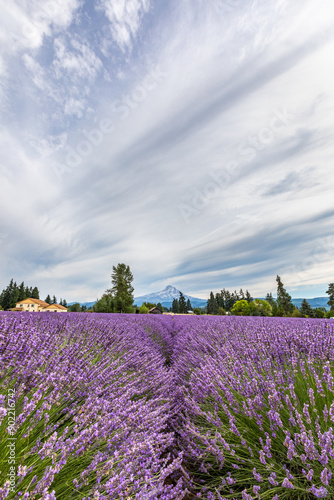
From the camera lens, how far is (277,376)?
1.79 meters

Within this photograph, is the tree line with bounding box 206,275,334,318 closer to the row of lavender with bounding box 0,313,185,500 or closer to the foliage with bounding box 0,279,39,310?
the row of lavender with bounding box 0,313,185,500

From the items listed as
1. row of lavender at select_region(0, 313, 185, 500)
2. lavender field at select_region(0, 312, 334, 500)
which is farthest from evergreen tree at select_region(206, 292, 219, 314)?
row of lavender at select_region(0, 313, 185, 500)

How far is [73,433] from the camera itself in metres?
1.52

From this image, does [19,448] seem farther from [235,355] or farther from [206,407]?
[235,355]

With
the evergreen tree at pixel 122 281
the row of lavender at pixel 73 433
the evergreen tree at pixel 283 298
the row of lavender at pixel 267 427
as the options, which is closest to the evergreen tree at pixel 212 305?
the evergreen tree at pixel 283 298

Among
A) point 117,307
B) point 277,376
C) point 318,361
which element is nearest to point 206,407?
point 277,376

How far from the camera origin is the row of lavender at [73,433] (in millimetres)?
979

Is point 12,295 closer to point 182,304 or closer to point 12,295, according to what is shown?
point 12,295

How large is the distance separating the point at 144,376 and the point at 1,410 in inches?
72.3

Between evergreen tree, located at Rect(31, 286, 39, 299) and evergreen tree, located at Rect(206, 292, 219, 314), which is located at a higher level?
evergreen tree, located at Rect(31, 286, 39, 299)

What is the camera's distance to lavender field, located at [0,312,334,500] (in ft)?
3.40

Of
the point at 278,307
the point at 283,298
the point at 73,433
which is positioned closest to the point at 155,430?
the point at 73,433

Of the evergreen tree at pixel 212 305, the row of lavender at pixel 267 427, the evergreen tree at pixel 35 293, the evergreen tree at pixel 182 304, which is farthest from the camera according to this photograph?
the evergreen tree at pixel 182 304

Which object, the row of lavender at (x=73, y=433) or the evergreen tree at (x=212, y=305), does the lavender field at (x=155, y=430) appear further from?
the evergreen tree at (x=212, y=305)
